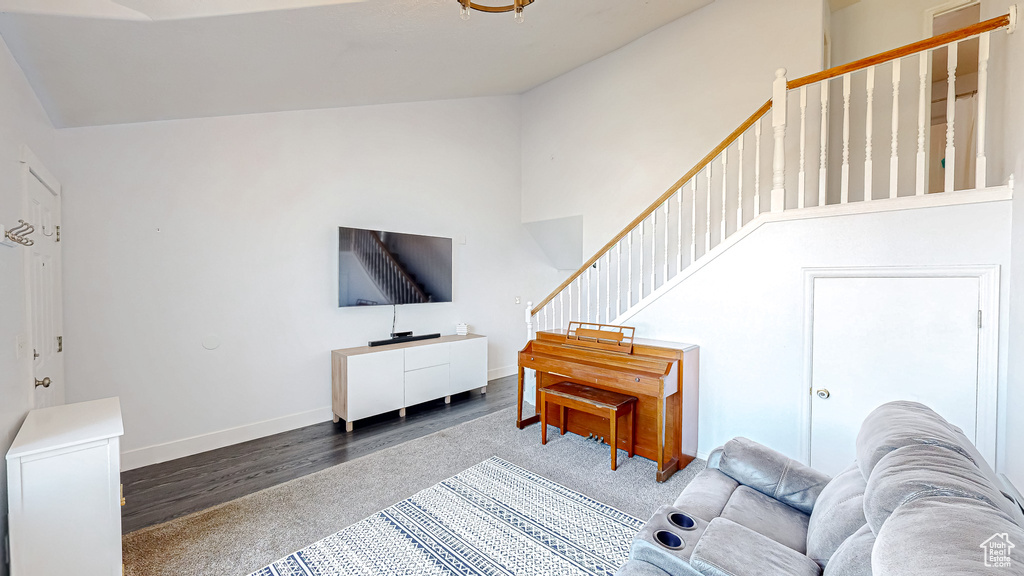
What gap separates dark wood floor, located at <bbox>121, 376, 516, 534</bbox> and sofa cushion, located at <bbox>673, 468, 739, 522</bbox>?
2497 mm

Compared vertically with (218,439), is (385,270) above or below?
above

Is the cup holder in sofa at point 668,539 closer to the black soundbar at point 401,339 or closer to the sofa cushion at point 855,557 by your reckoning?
the sofa cushion at point 855,557

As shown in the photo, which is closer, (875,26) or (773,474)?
→ (773,474)

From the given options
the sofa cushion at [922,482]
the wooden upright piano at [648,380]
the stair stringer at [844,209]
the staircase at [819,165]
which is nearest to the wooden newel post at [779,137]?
the staircase at [819,165]

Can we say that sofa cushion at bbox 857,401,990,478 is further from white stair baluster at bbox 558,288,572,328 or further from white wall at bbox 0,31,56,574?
white wall at bbox 0,31,56,574

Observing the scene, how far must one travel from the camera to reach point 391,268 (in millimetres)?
A: 4496

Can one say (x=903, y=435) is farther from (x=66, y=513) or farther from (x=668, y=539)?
(x=66, y=513)

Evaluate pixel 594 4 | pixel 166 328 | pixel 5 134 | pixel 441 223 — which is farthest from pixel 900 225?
pixel 166 328

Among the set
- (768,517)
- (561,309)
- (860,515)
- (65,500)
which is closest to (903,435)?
(860,515)

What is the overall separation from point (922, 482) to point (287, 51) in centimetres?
351

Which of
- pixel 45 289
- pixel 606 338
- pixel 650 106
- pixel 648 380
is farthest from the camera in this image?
pixel 650 106

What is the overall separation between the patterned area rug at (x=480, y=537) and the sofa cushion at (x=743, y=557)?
33.1 inches

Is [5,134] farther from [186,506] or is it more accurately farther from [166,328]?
A: [186,506]

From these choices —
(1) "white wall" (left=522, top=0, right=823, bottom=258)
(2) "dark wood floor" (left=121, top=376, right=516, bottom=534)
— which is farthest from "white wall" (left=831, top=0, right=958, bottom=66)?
(2) "dark wood floor" (left=121, top=376, right=516, bottom=534)
